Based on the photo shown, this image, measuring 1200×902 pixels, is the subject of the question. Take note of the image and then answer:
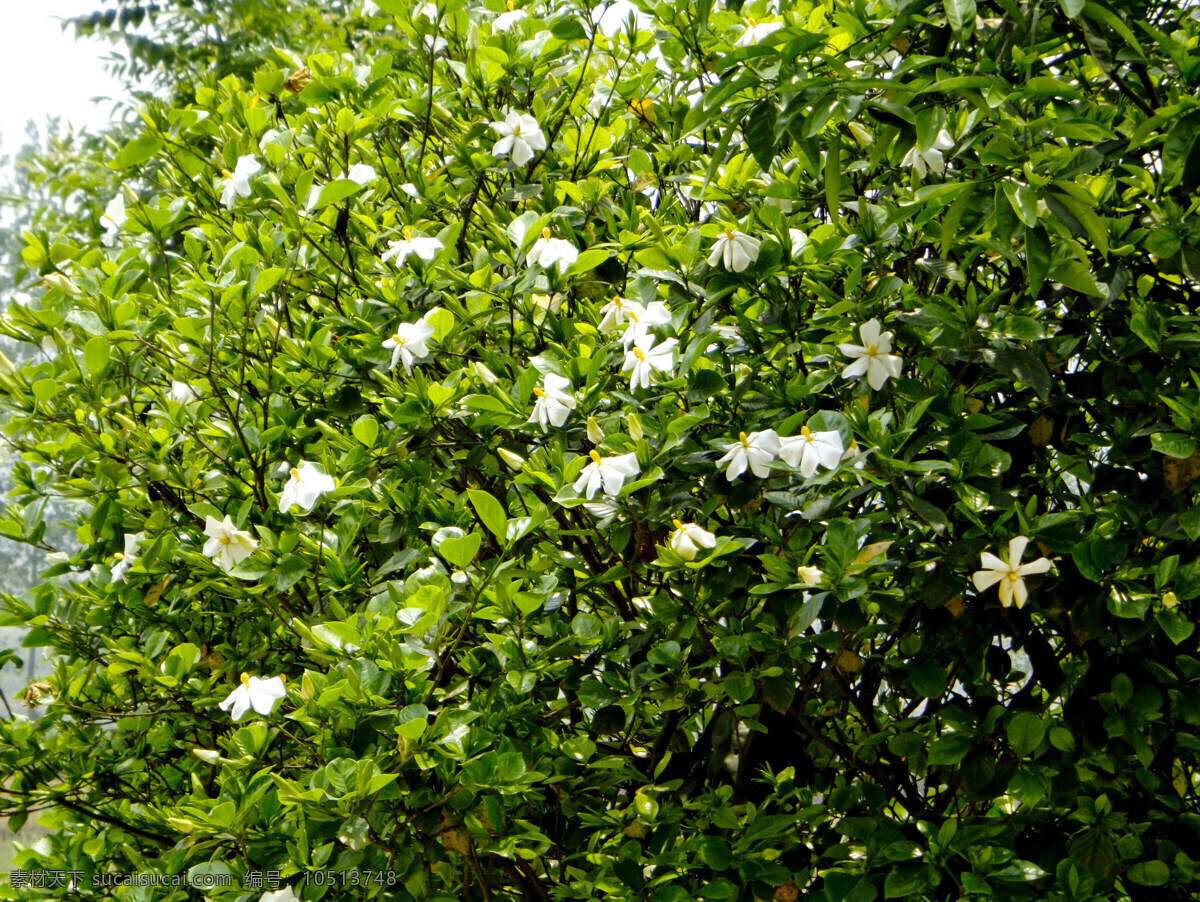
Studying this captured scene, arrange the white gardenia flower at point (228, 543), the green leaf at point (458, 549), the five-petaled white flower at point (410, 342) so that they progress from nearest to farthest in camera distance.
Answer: the green leaf at point (458, 549) < the white gardenia flower at point (228, 543) < the five-petaled white flower at point (410, 342)

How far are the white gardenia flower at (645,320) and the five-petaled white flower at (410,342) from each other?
305 millimetres

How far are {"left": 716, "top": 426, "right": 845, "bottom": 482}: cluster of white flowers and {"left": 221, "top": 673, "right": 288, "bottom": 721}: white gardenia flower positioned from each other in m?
0.67

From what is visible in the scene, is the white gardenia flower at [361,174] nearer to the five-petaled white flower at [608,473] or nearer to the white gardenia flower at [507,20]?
the white gardenia flower at [507,20]

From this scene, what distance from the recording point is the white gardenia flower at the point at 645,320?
1.46 m

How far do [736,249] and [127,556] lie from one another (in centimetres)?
121

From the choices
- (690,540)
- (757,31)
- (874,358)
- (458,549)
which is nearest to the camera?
(458,549)

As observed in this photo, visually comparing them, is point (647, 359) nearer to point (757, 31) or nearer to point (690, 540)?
point (690, 540)

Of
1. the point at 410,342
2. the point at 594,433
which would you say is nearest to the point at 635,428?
the point at 594,433

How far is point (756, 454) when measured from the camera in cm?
132

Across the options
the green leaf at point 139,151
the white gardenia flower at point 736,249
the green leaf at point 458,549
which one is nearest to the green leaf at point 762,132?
the white gardenia flower at point 736,249

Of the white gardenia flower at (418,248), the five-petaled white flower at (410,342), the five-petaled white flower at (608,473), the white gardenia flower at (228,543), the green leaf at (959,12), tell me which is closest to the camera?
the green leaf at (959,12)

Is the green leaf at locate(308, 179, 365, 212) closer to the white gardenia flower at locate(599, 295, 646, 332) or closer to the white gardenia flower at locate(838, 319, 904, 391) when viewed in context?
the white gardenia flower at locate(599, 295, 646, 332)

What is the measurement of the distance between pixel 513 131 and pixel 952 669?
1.13 m

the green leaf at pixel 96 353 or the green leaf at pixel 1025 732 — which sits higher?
the green leaf at pixel 96 353
